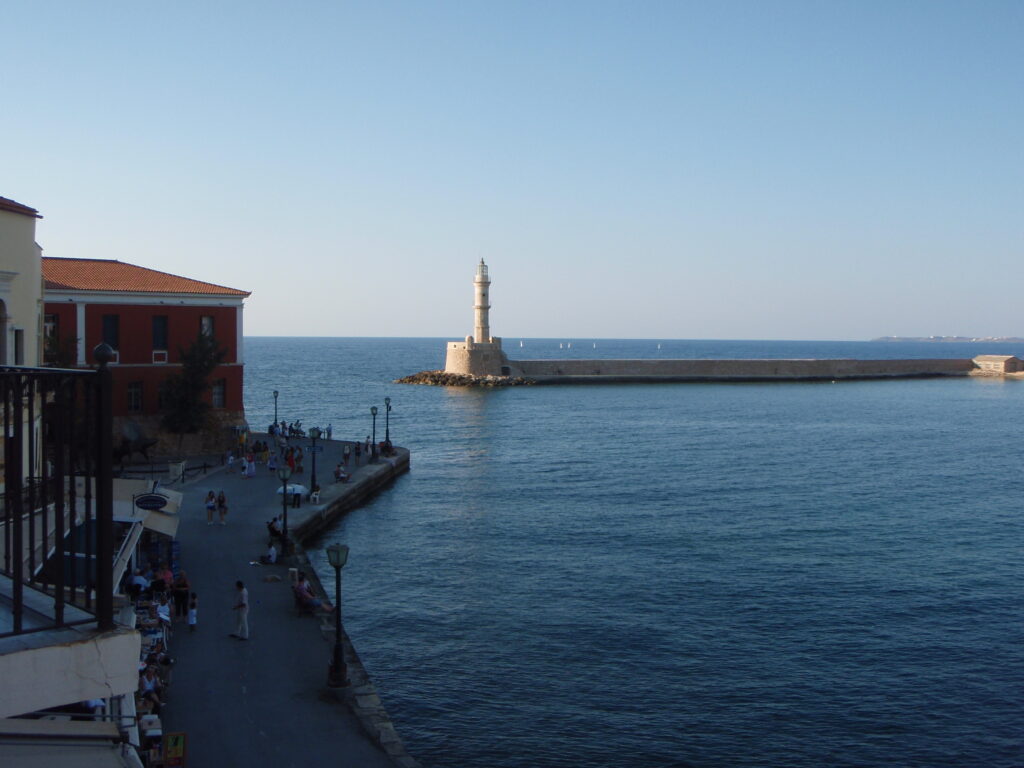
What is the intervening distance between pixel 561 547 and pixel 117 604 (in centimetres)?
1892

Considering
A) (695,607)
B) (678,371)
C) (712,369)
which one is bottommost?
(695,607)

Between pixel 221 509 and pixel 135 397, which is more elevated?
pixel 135 397

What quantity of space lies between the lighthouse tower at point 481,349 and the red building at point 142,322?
68615 mm

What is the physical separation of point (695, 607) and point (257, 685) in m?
11.9

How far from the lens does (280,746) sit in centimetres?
1398

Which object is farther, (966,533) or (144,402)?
(144,402)

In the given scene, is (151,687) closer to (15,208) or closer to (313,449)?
(15,208)

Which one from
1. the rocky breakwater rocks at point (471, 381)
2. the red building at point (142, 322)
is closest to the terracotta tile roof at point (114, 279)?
the red building at point (142, 322)

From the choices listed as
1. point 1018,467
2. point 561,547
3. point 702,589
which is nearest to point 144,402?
point 561,547

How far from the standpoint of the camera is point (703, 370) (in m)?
126

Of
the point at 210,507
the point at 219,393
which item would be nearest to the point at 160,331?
the point at 219,393

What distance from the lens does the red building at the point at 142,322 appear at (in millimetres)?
38500

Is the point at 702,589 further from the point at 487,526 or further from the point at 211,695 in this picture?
the point at 211,695

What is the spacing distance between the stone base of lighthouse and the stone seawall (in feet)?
8.37
